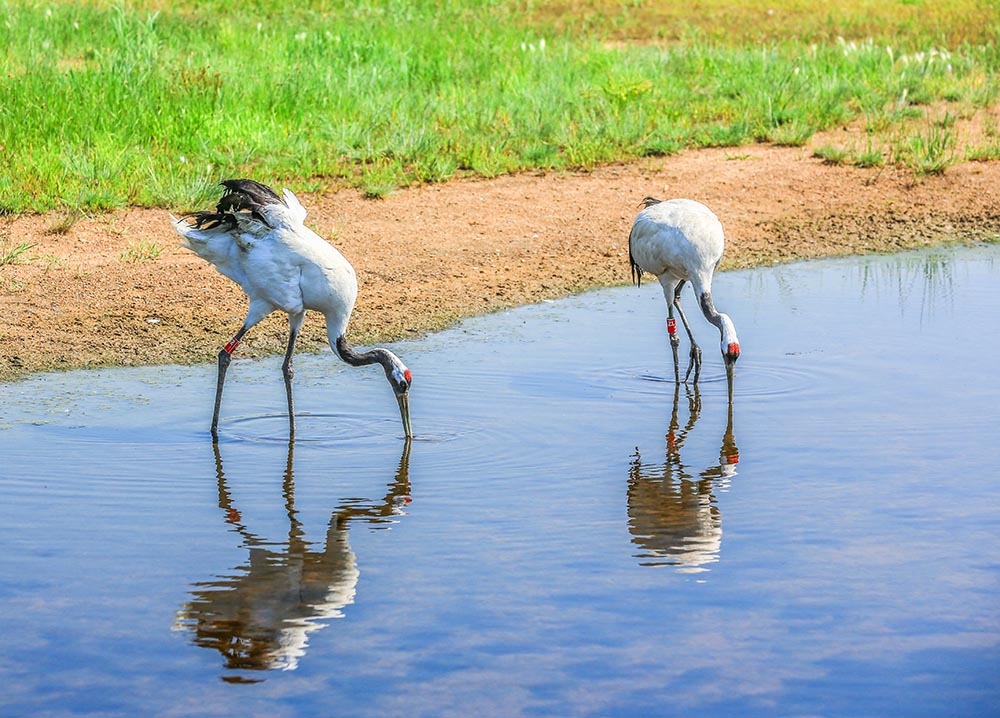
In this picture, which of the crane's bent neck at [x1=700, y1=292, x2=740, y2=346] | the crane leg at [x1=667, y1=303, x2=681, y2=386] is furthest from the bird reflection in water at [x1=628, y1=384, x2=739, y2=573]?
the crane leg at [x1=667, y1=303, x2=681, y2=386]

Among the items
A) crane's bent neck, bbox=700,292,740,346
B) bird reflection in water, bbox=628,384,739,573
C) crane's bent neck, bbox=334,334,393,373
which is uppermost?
crane's bent neck, bbox=700,292,740,346

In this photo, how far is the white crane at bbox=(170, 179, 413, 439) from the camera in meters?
6.58

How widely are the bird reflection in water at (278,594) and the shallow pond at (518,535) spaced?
1cm

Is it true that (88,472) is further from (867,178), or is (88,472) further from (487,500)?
(867,178)

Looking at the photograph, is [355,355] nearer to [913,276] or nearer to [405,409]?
[405,409]

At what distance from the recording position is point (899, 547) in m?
5.21

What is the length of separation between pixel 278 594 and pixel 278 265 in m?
2.15

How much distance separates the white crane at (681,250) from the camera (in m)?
7.75

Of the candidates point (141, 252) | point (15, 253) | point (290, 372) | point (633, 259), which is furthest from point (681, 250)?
point (15, 253)

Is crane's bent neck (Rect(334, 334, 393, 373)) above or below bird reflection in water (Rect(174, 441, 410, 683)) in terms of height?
above

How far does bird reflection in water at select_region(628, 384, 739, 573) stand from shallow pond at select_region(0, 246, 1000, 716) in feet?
0.06

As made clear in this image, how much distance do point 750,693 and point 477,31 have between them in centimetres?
1277

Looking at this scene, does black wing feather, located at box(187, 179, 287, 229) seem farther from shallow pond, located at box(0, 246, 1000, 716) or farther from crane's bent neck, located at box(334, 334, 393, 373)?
shallow pond, located at box(0, 246, 1000, 716)

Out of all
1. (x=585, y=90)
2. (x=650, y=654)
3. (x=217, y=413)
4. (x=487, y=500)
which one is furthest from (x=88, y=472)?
(x=585, y=90)
